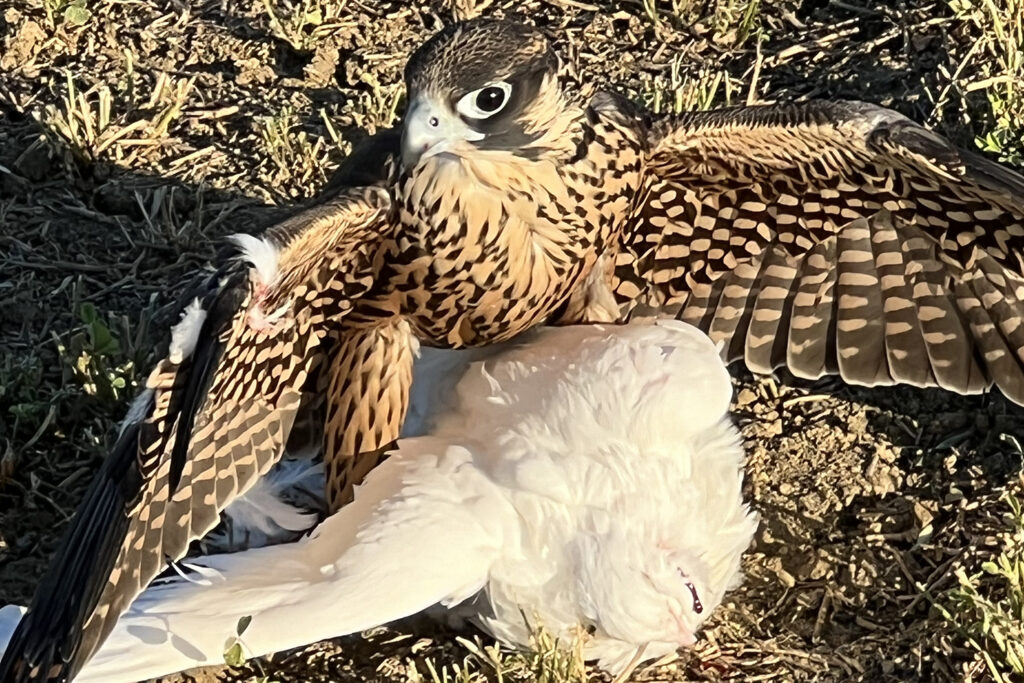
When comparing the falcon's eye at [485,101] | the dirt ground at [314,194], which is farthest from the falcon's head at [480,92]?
the dirt ground at [314,194]

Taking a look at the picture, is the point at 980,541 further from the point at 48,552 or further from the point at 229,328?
the point at 48,552

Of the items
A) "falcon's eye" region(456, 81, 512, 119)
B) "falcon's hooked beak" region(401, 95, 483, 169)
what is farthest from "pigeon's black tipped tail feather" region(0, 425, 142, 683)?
"falcon's eye" region(456, 81, 512, 119)

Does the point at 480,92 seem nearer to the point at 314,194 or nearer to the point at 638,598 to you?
the point at 638,598

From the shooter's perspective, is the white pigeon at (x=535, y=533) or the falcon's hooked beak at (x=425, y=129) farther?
the white pigeon at (x=535, y=533)

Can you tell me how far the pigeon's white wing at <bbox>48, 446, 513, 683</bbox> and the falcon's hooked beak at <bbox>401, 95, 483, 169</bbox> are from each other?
2.33ft

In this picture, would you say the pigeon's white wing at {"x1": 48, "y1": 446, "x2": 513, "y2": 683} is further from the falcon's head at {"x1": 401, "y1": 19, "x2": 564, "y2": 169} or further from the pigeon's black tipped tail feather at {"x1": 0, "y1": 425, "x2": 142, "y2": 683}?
the falcon's head at {"x1": 401, "y1": 19, "x2": 564, "y2": 169}

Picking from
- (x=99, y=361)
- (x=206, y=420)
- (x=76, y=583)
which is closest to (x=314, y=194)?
(x=99, y=361)

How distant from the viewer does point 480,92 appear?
284 centimetres

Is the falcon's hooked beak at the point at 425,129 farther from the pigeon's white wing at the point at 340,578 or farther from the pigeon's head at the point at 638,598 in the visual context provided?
the pigeon's head at the point at 638,598

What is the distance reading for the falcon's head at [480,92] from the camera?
2791 mm

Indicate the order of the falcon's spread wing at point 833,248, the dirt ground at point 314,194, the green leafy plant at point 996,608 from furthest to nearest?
the dirt ground at point 314,194, the falcon's spread wing at point 833,248, the green leafy plant at point 996,608

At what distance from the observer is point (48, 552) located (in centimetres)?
347

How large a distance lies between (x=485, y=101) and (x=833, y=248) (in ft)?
3.26

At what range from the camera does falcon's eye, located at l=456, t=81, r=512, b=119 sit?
9.29 feet
